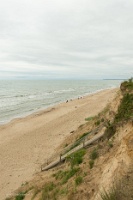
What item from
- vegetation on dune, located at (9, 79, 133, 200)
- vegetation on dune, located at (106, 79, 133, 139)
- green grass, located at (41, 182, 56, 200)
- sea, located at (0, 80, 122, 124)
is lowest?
sea, located at (0, 80, 122, 124)

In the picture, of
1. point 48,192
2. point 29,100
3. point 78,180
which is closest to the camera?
point 78,180

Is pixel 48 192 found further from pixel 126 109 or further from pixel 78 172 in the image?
pixel 126 109

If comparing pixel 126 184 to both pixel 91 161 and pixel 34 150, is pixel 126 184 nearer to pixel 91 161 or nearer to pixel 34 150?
pixel 91 161

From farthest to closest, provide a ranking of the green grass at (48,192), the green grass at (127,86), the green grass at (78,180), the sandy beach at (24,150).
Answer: the sandy beach at (24,150)
the green grass at (127,86)
the green grass at (48,192)
the green grass at (78,180)

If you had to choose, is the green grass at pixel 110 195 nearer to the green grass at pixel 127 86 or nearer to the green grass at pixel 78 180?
the green grass at pixel 78 180

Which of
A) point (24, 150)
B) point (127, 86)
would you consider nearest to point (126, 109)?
point (127, 86)

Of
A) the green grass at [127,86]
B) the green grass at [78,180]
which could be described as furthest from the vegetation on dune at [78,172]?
the green grass at [127,86]

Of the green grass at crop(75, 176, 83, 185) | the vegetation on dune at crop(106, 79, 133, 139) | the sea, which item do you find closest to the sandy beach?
the green grass at crop(75, 176, 83, 185)

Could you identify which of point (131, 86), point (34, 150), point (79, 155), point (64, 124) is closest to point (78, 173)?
point (79, 155)

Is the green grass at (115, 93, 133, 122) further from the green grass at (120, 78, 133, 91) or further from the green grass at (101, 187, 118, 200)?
the green grass at (101, 187, 118, 200)

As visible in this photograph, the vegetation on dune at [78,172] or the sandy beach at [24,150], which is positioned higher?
the vegetation on dune at [78,172]

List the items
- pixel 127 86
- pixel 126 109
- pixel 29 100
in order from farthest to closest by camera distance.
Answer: pixel 29 100
pixel 127 86
pixel 126 109

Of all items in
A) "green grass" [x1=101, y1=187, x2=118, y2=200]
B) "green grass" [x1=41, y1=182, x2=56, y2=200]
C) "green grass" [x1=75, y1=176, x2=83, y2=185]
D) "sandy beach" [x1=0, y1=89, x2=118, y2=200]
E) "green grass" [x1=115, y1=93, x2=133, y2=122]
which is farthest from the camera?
"sandy beach" [x1=0, y1=89, x2=118, y2=200]

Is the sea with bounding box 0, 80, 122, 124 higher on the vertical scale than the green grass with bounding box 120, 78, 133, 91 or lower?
lower
